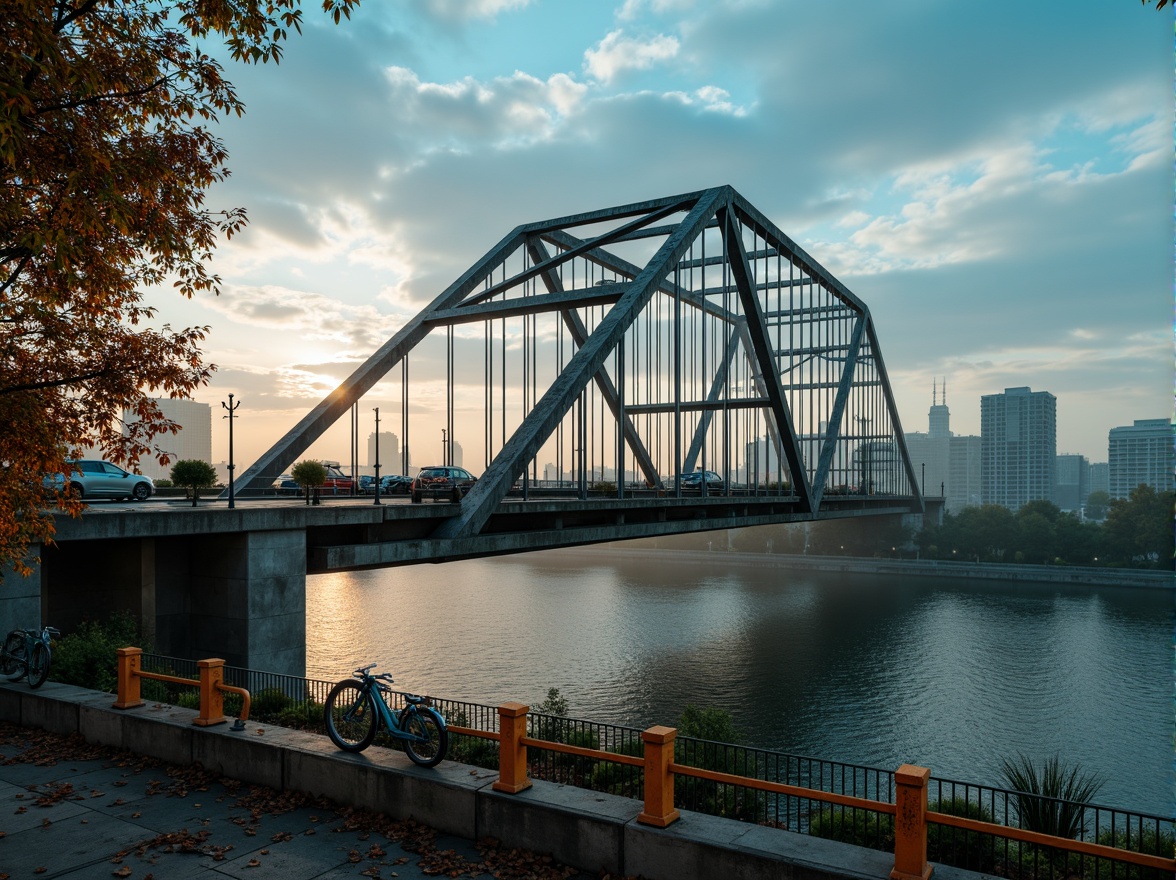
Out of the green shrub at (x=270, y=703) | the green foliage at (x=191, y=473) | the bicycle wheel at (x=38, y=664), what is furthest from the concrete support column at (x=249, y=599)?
the green foliage at (x=191, y=473)

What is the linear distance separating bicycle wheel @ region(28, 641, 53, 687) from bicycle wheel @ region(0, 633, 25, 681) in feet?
1.62

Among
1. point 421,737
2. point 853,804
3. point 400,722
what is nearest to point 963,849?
point 853,804

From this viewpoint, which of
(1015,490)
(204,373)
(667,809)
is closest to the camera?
(667,809)

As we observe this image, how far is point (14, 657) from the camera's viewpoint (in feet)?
42.4

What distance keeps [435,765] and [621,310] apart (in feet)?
63.3

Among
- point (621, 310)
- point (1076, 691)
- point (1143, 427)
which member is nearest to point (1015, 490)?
point (1143, 427)

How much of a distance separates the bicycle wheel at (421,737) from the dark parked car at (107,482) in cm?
1865

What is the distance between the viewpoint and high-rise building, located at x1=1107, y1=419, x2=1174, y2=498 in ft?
445

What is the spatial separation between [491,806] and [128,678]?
6317mm

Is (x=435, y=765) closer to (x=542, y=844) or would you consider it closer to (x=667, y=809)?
(x=542, y=844)

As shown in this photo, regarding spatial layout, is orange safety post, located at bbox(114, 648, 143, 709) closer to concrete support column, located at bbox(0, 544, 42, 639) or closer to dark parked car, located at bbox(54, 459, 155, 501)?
concrete support column, located at bbox(0, 544, 42, 639)

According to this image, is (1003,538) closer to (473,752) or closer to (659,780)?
(473,752)

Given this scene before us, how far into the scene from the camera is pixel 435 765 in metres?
8.85


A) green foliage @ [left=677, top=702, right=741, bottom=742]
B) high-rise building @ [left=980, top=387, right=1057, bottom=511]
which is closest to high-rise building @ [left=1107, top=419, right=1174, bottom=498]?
high-rise building @ [left=980, top=387, right=1057, bottom=511]
